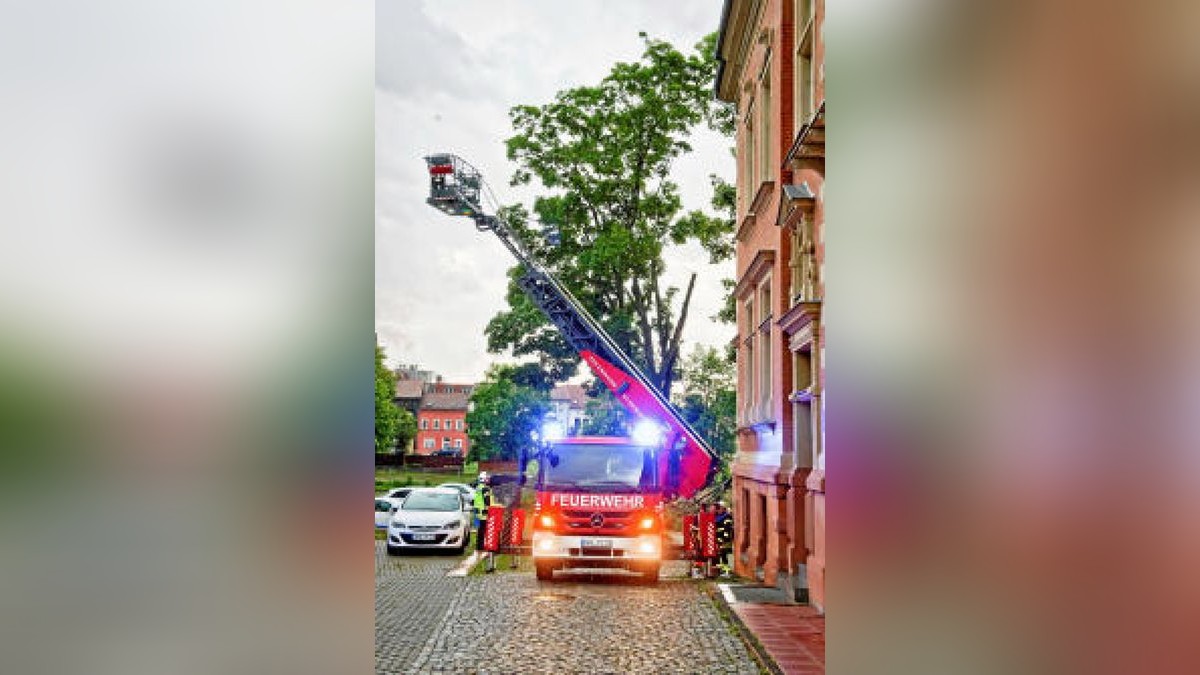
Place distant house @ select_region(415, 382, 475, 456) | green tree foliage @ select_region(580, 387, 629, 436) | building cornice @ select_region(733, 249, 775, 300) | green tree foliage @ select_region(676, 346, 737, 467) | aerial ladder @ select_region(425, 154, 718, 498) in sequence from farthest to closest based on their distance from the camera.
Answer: distant house @ select_region(415, 382, 475, 456) → green tree foliage @ select_region(676, 346, 737, 467) → green tree foliage @ select_region(580, 387, 629, 436) → aerial ladder @ select_region(425, 154, 718, 498) → building cornice @ select_region(733, 249, 775, 300)

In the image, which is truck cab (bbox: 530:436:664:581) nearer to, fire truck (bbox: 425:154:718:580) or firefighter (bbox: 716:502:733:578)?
fire truck (bbox: 425:154:718:580)

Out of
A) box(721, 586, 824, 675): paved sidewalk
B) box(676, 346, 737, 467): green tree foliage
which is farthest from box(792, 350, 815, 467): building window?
box(676, 346, 737, 467): green tree foliage

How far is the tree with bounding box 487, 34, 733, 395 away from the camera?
101ft

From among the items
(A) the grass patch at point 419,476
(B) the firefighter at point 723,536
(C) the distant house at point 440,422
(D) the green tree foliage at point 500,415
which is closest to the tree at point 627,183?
(D) the green tree foliage at point 500,415

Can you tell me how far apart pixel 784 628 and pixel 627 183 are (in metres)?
20.7

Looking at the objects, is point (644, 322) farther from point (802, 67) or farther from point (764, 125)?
point (802, 67)

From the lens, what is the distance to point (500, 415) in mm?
49719

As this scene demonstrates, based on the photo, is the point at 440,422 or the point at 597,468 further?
the point at 440,422

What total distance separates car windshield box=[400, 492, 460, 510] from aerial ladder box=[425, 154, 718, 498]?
419cm

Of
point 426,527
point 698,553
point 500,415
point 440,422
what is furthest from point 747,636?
point 440,422

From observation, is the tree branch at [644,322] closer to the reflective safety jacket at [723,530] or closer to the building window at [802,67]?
the reflective safety jacket at [723,530]
